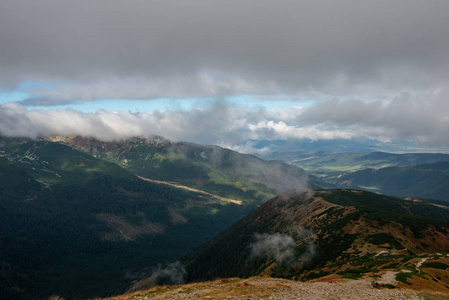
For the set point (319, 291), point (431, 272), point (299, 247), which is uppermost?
point (319, 291)

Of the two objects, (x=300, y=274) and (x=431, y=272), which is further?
(x=300, y=274)

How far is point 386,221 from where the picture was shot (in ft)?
583

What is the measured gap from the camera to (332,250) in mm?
155250

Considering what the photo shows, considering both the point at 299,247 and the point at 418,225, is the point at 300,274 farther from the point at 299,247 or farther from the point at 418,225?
the point at 418,225

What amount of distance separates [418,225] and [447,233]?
58.6ft

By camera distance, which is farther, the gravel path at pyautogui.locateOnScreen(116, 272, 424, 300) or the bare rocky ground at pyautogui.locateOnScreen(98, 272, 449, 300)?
the bare rocky ground at pyautogui.locateOnScreen(98, 272, 449, 300)

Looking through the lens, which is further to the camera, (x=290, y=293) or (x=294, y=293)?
(x=294, y=293)

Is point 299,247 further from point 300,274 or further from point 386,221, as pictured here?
point 386,221

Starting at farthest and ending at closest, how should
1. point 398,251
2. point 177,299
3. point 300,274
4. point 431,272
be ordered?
point 300,274 < point 398,251 < point 431,272 < point 177,299

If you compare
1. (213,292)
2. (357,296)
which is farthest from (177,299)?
(357,296)

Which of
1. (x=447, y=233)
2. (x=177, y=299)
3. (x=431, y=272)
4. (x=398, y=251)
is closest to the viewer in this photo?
(x=177, y=299)

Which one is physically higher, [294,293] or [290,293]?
[290,293]

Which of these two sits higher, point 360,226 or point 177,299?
point 177,299

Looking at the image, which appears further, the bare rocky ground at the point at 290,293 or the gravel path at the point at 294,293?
the bare rocky ground at the point at 290,293
